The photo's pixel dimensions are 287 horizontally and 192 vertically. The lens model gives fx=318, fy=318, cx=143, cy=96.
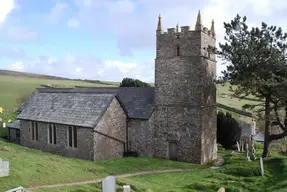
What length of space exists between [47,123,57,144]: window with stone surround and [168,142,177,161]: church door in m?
12.8

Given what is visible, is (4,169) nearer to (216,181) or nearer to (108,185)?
(108,185)

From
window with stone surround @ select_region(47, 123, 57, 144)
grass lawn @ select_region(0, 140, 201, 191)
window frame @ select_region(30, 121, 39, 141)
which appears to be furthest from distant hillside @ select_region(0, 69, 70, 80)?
grass lawn @ select_region(0, 140, 201, 191)

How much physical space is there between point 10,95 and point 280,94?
71246 mm

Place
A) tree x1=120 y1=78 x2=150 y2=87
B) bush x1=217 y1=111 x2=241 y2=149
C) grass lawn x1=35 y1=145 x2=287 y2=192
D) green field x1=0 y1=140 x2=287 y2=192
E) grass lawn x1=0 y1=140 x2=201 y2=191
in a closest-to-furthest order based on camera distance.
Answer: grass lawn x1=35 y1=145 x2=287 y2=192 < green field x1=0 y1=140 x2=287 y2=192 < grass lawn x1=0 y1=140 x2=201 y2=191 < bush x1=217 y1=111 x2=241 y2=149 < tree x1=120 y1=78 x2=150 y2=87

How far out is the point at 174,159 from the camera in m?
33.4

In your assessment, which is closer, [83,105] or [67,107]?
[83,105]

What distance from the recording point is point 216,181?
69.8ft

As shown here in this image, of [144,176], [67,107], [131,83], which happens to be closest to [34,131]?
[67,107]

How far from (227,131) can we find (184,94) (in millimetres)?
16096

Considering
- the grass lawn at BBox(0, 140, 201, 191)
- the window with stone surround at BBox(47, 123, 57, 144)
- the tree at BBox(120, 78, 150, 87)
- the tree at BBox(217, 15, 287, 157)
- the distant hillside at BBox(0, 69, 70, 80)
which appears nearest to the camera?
the grass lawn at BBox(0, 140, 201, 191)

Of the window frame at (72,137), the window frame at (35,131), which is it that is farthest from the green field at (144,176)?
the window frame at (35,131)

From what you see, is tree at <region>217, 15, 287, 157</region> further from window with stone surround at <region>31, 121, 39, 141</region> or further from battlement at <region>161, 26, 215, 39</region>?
window with stone surround at <region>31, 121, 39, 141</region>

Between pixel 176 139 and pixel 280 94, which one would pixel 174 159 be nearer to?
pixel 176 139

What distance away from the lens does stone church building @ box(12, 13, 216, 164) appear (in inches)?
1265
